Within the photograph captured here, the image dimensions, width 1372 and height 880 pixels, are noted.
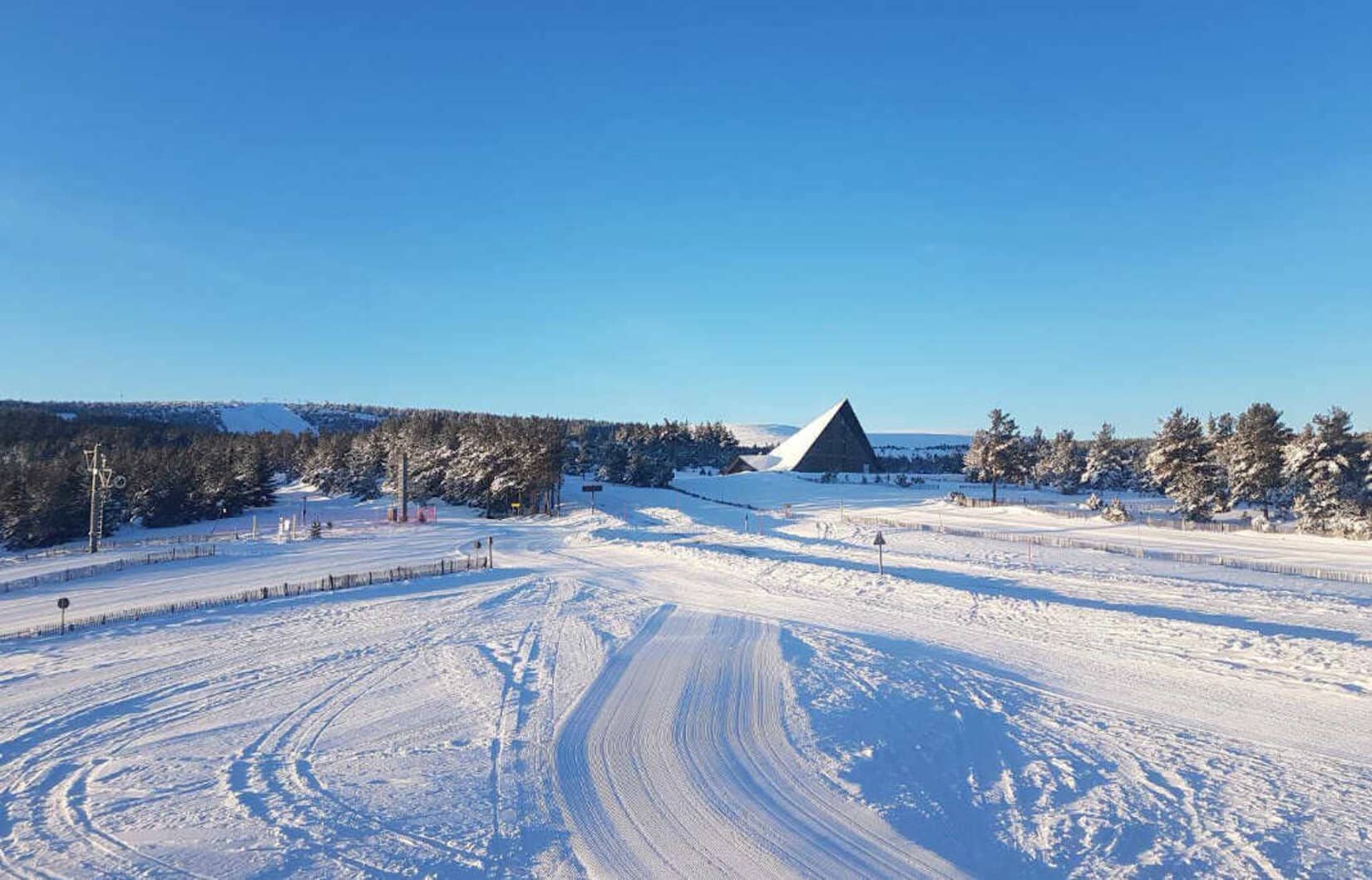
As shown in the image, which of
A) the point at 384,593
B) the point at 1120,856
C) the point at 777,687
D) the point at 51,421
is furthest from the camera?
the point at 51,421

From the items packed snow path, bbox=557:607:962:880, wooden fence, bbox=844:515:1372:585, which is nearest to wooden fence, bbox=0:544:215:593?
packed snow path, bbox=557:607:962:880

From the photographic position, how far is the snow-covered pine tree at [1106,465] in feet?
264

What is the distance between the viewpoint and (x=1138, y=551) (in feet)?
119

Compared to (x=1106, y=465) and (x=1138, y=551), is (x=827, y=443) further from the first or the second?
(x=1138, y=551)

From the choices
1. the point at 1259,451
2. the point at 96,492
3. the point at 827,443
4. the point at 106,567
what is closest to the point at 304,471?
the point at 96,492

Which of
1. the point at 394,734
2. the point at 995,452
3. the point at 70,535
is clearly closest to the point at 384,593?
the point at 394,734

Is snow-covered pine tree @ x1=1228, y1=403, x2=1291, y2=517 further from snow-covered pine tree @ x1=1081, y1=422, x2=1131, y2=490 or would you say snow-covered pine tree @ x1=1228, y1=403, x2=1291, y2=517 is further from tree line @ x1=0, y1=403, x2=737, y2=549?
tree line @ x1=0, y1=403, x2=737, y2=549

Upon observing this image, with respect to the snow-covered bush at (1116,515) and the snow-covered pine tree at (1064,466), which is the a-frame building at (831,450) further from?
the snow-covered bush at (1116,515)

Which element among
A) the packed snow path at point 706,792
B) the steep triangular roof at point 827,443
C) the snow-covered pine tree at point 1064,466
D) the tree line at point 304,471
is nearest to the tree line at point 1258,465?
the snow-covered pine tree at point 1064,466

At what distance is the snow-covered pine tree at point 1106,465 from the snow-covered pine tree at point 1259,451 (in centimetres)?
2737

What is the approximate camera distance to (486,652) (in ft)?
56.6

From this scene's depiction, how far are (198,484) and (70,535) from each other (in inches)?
437

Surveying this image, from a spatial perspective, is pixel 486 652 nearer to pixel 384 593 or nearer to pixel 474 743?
pixel 474 743

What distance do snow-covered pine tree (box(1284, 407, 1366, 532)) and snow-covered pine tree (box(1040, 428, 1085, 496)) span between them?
40.4m
